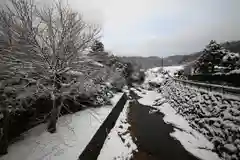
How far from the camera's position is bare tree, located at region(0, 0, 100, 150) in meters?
5.52

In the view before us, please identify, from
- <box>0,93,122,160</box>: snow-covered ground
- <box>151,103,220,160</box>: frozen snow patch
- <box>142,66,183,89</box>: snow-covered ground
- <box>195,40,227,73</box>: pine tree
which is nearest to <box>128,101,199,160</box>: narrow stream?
<box>151,103,220,160</box>: frozen snow patch

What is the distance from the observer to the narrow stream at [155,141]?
291 inches

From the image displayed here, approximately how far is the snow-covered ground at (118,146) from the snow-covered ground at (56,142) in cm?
121

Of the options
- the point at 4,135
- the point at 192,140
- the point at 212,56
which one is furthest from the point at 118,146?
the point at 212,56

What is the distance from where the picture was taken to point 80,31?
6.97m

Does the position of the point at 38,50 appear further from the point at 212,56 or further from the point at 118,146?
the point at 212,56

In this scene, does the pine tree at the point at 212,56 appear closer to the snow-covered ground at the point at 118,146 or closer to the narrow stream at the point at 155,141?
the narrow stream at the point at 155,141

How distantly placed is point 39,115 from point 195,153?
8.27 meters

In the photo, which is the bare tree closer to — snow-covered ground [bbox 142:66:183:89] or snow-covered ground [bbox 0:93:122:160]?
snow-covered ground [bbox 0:93:122:160]

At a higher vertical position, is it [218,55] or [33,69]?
[218,55]

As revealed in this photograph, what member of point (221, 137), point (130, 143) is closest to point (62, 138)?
point (130, 143)

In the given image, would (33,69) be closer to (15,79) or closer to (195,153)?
(15,79)

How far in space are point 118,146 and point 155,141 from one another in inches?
93.8

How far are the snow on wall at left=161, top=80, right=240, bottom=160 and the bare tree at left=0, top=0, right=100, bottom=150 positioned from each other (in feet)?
23.1
